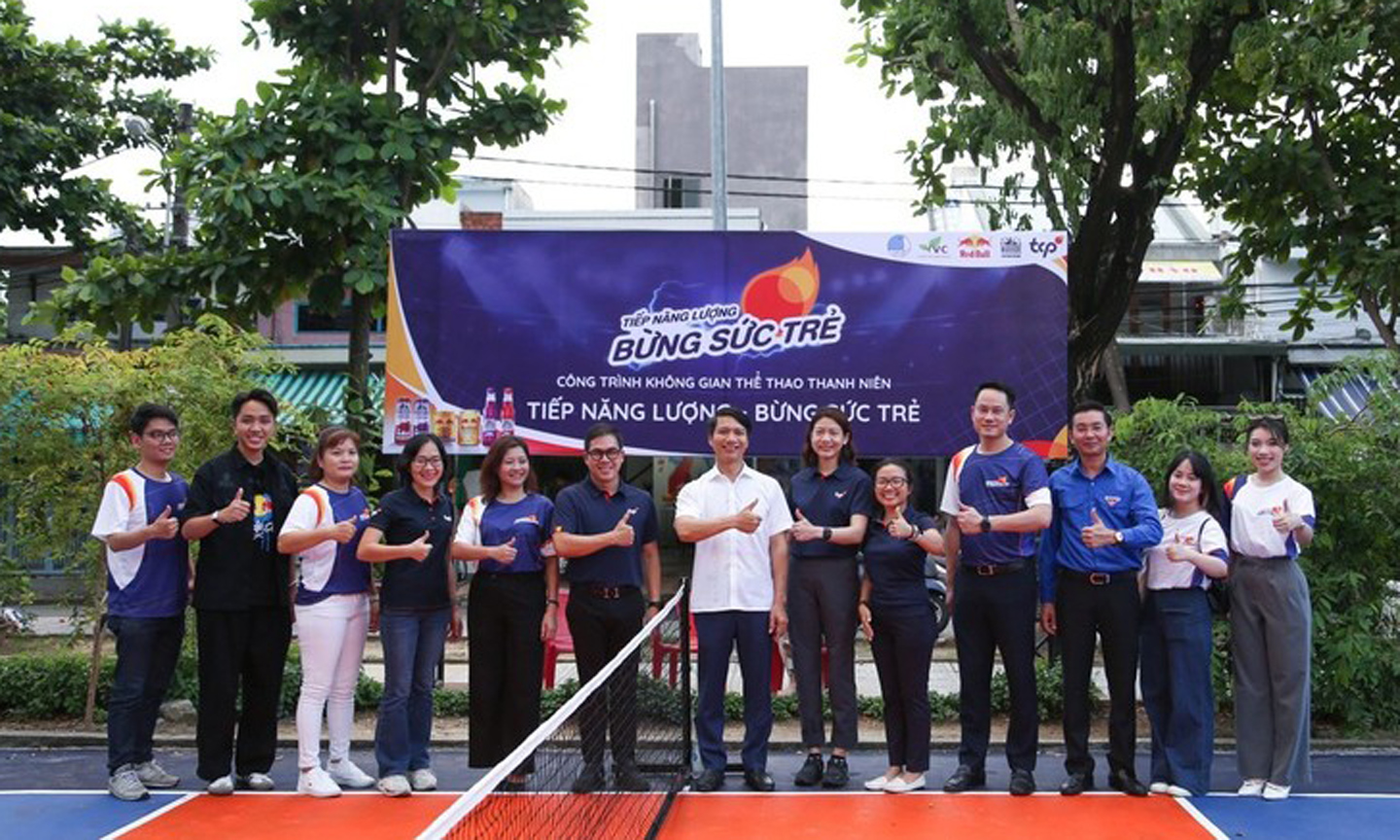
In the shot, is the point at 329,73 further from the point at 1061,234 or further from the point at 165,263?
the point at 1061,234

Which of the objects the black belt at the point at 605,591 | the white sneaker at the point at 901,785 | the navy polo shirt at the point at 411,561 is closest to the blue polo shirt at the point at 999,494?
the white sneaker at the point at 901,785

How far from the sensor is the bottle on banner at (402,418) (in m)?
9.70

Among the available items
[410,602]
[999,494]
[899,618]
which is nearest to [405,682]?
[410,602]

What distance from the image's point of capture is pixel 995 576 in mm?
6742

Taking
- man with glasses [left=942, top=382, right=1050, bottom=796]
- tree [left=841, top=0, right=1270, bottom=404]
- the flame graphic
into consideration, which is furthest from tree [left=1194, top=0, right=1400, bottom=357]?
man with glasses [left=942, top=382, right=1050, bottom=796]

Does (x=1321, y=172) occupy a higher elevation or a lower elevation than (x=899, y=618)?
higher

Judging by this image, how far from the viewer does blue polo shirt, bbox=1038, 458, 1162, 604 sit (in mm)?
6652

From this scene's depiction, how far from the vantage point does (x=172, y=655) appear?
23.2ft

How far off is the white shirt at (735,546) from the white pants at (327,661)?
1694 mm

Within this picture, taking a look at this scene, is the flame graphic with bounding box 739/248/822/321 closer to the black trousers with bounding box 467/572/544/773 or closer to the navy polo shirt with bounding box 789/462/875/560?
the navy polo shirt with bounding box 789/462/875/560

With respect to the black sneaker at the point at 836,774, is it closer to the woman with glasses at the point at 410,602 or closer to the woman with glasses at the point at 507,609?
the woman with glasses at the point at 507,609

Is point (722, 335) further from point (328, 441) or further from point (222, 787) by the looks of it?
point (222, 787)

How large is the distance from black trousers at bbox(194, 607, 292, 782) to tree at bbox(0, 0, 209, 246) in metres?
10.6

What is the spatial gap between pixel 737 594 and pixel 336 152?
519 centimetres
